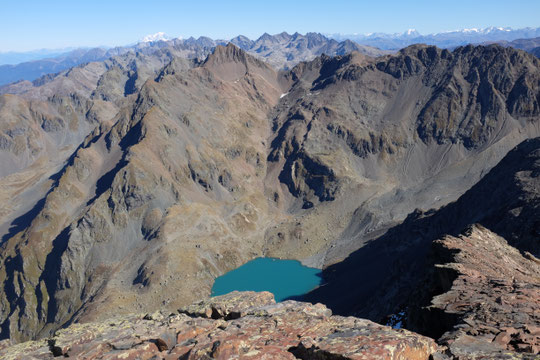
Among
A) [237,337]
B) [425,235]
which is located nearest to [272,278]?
[425,235]

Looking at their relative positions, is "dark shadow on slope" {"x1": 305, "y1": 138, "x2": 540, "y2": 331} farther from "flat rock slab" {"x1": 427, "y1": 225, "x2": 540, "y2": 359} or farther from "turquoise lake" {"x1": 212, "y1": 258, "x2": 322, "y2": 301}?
"flat rock slab" {"x1": 427, "y1": 225, "x2": 540, "y2": 359}

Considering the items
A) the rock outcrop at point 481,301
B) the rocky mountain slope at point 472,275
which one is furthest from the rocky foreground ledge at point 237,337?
the rocky mountain slope at point 472,275

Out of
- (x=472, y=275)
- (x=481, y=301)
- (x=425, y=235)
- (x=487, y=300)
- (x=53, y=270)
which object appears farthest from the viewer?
(x=53, y=270)

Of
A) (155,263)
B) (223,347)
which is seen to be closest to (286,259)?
(155,263)

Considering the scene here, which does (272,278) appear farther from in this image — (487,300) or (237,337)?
(237,337)

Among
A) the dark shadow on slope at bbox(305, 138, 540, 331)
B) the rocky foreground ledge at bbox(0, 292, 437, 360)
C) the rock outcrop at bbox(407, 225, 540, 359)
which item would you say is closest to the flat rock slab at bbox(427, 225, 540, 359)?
the rock outcrop at bbox(407, 225, 540, 359)

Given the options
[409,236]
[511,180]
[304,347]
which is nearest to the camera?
[304,347]

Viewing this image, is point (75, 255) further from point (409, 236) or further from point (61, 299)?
point (409, 236)
